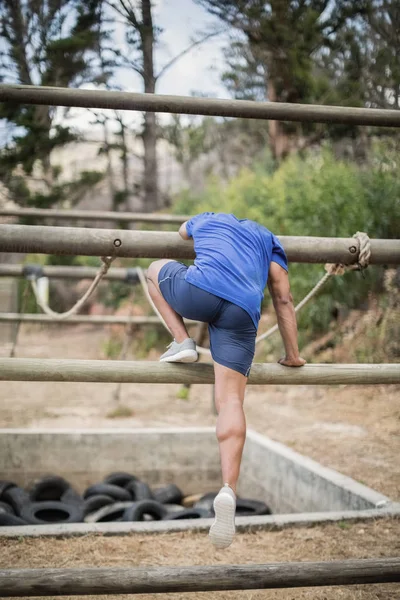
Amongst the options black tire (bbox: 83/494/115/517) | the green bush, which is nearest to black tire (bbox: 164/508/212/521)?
black tire (bbox: 83/494/115/517)

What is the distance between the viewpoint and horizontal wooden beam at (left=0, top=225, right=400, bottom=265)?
2465mm

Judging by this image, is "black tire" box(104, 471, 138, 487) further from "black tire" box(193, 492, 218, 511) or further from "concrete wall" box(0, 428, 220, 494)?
"black tire" box(193, 492, 218, 511)

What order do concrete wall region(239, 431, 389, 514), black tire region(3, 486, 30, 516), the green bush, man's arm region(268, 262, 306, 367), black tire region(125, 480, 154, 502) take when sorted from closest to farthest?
man's arm region(268, 262, 306, 367), concrete wall region(239, 431, 389, 514), black tire region(3, 486, 30, 516), black tire region(125, 480, 154, 502), the green bush

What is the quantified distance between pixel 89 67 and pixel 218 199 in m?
7.55

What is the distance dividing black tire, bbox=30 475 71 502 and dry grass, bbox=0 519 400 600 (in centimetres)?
155

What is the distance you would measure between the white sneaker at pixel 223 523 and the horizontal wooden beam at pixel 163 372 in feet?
1.59

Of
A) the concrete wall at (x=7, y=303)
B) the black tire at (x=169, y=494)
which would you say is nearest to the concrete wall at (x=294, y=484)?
the black tire at (x=169, y=494)

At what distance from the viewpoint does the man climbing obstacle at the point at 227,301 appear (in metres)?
2.41

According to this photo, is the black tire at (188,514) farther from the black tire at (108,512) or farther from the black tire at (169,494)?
the black tire at (169,494)

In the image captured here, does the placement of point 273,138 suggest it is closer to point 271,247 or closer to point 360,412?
point 360,412

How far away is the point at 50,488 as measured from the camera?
4.85 meters

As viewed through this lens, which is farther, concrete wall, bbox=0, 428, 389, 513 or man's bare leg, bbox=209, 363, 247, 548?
concrete wall, bbox=0, 428, 389, 513

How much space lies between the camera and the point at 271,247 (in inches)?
104

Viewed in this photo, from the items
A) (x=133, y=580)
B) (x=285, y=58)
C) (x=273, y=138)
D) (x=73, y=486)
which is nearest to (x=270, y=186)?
(x=285, y=58)
